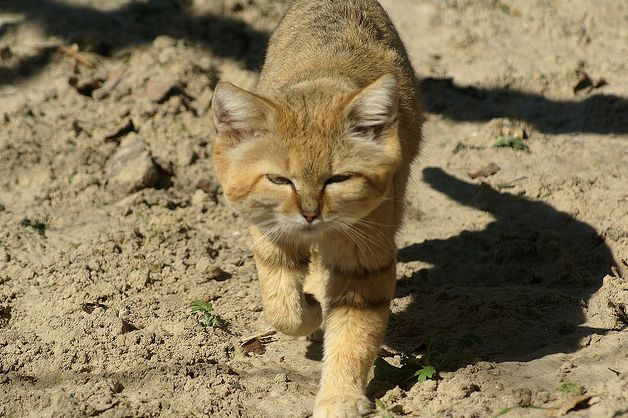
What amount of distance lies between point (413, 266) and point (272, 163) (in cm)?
217

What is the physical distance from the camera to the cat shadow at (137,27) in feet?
25.6

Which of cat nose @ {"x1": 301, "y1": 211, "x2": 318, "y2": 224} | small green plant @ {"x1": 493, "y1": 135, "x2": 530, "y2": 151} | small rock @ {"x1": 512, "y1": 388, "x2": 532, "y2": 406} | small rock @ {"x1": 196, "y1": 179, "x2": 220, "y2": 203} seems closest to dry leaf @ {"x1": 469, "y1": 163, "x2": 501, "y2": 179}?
small green plant @ {"x1": 493, "y1": 135, "x2": 530, "y2": 151}

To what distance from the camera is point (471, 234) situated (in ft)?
20.0

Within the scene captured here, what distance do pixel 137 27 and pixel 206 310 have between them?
4.06m

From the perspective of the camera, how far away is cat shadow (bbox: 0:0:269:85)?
781 cm

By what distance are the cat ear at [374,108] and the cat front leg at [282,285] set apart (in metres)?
0.78

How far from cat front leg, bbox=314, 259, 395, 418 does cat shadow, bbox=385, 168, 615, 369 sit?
14.6 inches

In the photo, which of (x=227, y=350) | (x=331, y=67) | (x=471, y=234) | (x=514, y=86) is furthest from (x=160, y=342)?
(x=514, y=86)

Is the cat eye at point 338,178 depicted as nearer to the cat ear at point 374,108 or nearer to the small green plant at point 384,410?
the cat ear at point 374,108

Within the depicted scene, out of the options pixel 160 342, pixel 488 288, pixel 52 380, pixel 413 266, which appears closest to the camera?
pixel 52 380

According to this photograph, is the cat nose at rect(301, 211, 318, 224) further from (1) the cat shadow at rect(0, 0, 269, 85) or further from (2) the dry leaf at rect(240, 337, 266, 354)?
(1) the cat shadow at rect(0, 0, 269, 85)

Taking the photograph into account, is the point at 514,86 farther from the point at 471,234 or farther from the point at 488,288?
the point at 488,288

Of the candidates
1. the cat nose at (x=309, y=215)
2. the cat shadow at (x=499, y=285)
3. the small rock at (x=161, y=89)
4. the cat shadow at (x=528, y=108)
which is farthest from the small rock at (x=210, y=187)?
the cat nose at (x=309, y=215)

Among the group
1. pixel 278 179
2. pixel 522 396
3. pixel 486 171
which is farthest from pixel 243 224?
pixel 522 396
